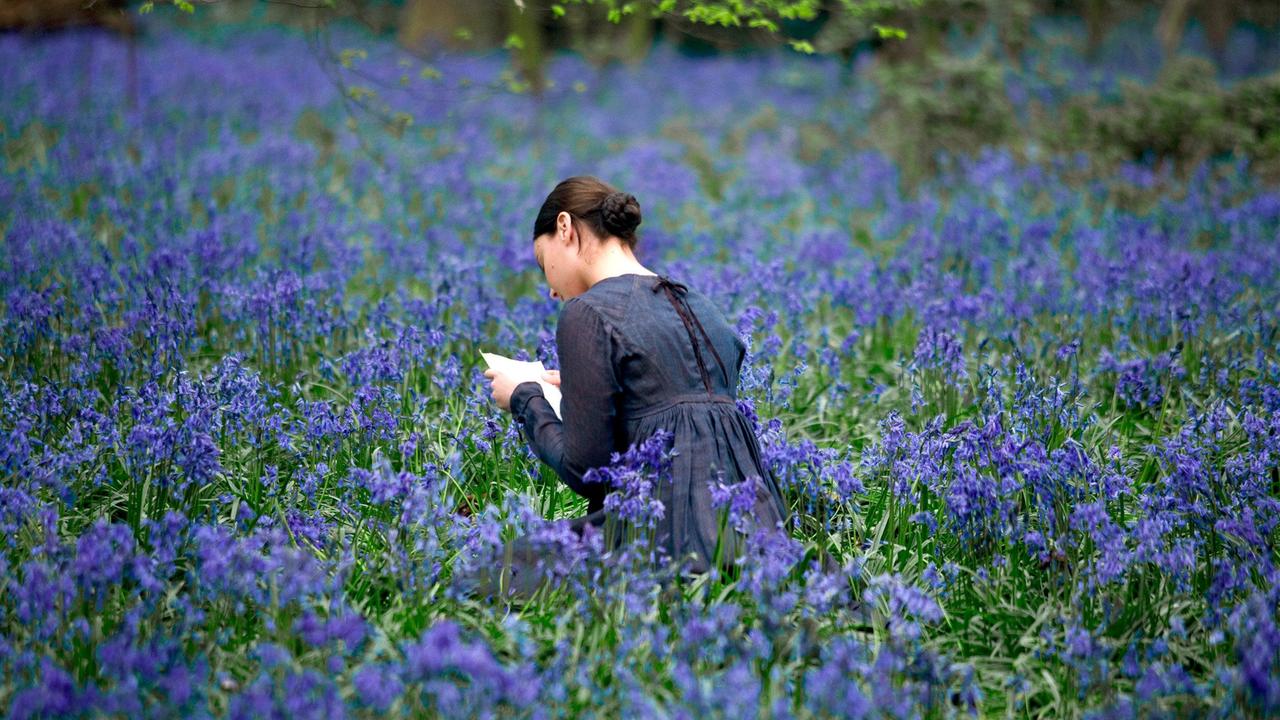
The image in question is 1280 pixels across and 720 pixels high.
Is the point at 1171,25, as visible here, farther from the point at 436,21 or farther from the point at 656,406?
the point at 656,406

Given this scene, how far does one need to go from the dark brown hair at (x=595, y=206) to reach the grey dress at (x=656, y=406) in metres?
0.18

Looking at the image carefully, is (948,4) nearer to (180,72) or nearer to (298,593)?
(180,72)

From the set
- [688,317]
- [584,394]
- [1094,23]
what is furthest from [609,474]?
[1094,23]

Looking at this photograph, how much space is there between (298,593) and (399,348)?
1835 millimetres

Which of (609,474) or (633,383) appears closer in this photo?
(609,474)

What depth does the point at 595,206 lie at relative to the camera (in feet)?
11.6

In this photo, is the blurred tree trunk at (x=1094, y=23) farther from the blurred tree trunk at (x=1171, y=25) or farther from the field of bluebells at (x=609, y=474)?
the field of bluebells at (x=609, y=474)

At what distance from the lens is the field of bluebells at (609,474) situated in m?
2.79

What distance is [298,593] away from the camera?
2764 mm

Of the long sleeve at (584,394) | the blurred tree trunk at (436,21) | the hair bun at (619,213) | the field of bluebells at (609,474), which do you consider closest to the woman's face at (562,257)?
the hair bun at (619,213)

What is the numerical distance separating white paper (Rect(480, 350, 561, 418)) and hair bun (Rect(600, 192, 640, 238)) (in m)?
0.55

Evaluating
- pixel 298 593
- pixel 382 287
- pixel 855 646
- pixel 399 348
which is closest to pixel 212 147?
pixel 382 287

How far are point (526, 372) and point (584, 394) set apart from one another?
458 mm

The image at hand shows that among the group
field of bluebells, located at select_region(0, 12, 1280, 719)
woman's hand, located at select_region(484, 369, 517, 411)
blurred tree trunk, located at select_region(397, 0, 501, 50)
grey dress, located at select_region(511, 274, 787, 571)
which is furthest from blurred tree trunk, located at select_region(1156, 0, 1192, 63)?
woman's hand, located at select_region(484, 369, 517, 411)
